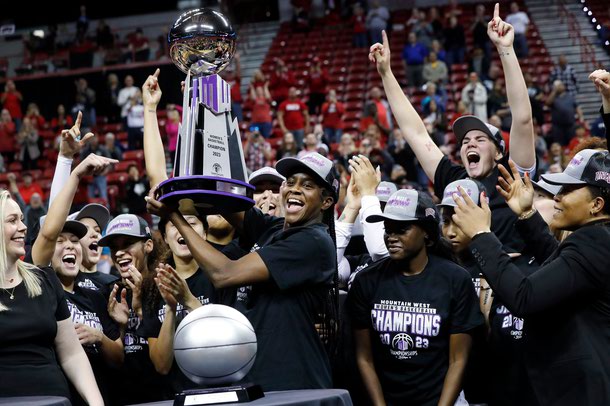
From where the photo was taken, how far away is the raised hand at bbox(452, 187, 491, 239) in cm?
350

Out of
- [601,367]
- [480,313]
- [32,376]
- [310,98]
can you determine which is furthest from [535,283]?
[310,98]

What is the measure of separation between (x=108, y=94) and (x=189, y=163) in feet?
52.2

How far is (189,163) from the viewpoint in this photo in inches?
135

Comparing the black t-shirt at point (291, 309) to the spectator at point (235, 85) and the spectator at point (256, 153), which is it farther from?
the spectator at point (235, 85)

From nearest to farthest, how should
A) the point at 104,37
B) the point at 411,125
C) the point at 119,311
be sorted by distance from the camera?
the point at 119,311 → the point at 411,125 → the point at 104,37

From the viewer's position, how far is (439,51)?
1736cm

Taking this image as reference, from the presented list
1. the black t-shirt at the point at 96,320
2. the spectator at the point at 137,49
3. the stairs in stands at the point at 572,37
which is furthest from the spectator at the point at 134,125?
the black t-shirt at the point at 96,320

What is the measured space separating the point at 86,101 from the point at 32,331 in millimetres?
15406

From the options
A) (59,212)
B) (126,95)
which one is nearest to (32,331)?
(59,212)

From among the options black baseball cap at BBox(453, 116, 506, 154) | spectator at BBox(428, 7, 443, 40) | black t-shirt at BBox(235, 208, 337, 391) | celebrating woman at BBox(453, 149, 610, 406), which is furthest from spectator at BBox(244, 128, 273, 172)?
celebrating woman at BBox(453, 149, 610, 406)

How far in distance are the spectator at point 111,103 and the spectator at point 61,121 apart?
2.41 feet

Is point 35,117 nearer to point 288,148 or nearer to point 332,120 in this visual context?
point 332,120

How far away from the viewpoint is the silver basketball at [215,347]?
2783 millimetres

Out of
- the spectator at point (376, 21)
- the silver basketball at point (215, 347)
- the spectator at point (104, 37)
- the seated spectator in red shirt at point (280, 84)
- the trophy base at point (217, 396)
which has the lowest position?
the trophy base at point (217, 396)
